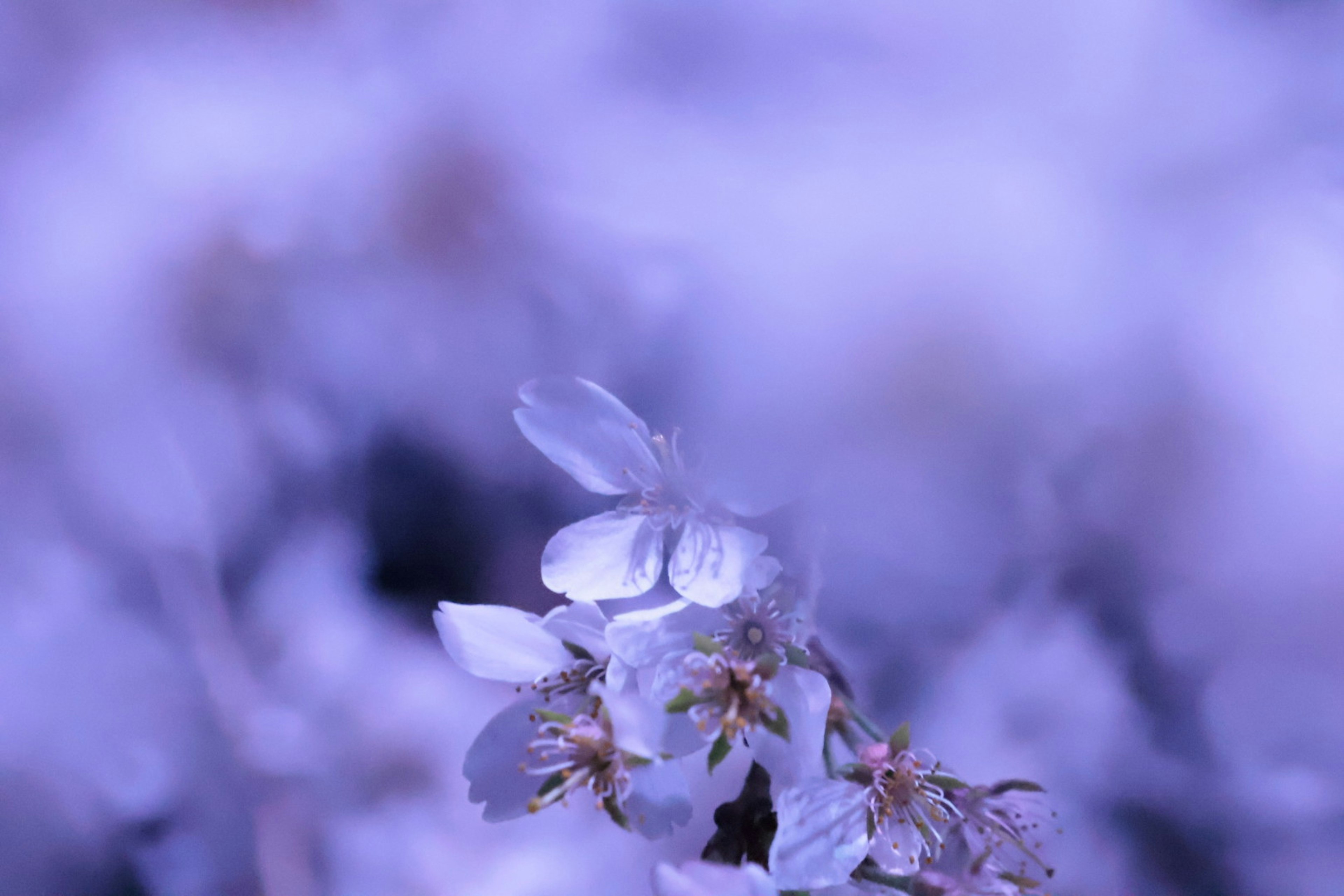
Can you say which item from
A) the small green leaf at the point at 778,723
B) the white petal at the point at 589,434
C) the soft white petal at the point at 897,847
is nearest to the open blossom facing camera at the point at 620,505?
the white petal at the point at 589,434

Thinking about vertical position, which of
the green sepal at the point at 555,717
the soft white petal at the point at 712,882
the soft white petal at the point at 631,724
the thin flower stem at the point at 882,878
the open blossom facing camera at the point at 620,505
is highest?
the open blossom facing camera at the point at 620,505

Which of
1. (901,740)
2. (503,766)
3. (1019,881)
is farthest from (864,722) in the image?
(503,766)

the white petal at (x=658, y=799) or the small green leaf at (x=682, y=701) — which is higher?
the small green leaf at (x=682, y=701)

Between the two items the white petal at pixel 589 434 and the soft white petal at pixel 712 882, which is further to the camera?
the white petal at pixel 589 434

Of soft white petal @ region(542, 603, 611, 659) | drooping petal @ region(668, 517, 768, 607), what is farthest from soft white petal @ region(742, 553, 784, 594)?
soft white petal @ region(542, 603, 611, 659)

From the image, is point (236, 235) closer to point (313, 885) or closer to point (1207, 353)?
point (313, 885)

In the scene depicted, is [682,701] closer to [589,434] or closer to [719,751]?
[719,751]

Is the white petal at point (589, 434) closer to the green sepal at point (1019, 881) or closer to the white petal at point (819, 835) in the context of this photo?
the white petal at point (819, 835)

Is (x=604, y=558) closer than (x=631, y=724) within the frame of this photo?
No
